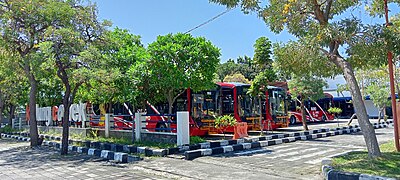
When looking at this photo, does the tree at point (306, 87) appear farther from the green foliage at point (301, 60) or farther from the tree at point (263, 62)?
the green foliage at point (301, 60)

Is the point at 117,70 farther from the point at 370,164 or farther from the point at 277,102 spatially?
the point at 277,102

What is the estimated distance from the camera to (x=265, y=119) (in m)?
16.6

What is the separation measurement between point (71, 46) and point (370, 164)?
26.7 ft

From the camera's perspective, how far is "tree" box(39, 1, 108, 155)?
30.4 feet

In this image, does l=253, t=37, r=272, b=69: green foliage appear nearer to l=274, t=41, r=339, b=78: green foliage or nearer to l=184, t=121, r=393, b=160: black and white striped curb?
l=184, t=121, r=393, b=160: black and white striped curb

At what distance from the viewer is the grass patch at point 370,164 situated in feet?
16.9

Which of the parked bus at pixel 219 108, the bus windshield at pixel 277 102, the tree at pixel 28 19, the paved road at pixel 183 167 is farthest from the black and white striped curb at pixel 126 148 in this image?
the bus windshield at pixel 277 102

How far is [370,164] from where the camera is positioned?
571 centimetres

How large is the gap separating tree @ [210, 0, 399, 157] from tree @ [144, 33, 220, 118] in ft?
11.2

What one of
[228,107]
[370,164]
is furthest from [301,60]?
[228,107]

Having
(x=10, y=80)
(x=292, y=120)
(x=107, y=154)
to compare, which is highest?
(x=10, y=80)

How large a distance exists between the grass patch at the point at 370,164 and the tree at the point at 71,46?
267 inches

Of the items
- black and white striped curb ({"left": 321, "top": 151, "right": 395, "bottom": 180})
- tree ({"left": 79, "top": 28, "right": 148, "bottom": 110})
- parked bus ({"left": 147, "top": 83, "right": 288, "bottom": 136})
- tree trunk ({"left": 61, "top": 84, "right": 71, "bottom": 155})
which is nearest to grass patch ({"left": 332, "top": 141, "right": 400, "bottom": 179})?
black and white striped curb ({"left": 321, "top": 151, "right": 395, "bottom": 180})

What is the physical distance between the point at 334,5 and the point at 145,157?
242 inches
